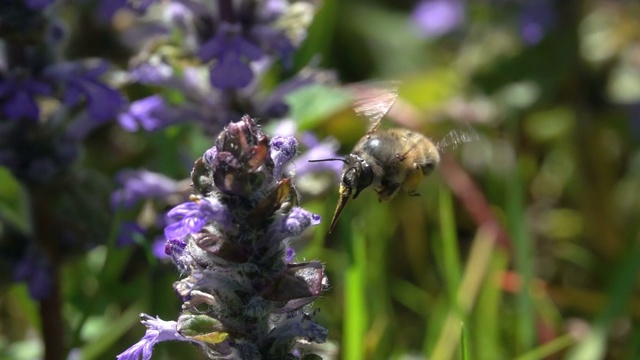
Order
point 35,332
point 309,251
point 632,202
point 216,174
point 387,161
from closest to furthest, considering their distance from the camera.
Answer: point 216,174 < point 387,161 < point 309,251 < point 35,332 < point 632,202

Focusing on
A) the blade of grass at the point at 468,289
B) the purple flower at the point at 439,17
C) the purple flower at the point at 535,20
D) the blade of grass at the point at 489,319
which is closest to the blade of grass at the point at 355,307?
the blade of grass at the point at 468,289

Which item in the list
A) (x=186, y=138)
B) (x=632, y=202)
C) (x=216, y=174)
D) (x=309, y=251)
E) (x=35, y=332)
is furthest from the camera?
(x=632, y=202)

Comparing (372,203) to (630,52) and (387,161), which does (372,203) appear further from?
(630,52)

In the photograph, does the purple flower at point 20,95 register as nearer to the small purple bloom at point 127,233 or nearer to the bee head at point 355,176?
the small purple bloom at point 127,233

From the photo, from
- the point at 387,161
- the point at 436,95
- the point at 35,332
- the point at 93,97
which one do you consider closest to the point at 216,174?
the point at 387,161

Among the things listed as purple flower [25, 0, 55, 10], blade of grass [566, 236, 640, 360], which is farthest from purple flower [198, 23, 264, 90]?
blade of grass [566, 236, 640, 360]

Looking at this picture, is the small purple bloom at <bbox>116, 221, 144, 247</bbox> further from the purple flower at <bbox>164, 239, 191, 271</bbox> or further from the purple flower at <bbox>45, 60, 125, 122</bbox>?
the purple flower at <bbox>164, 239, 191, 271</bbox>
